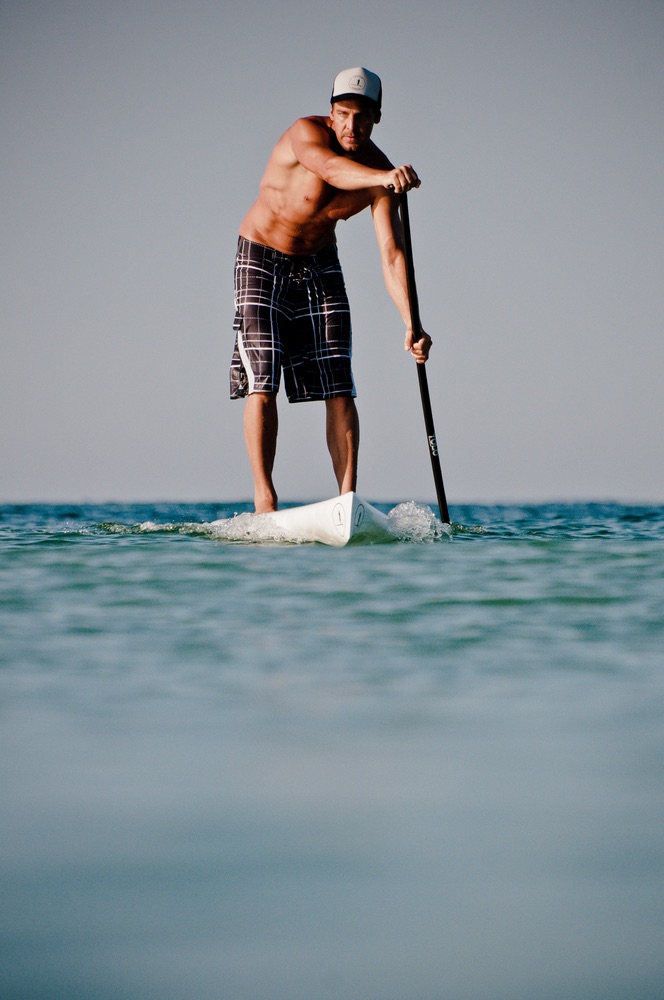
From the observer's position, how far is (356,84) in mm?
4551

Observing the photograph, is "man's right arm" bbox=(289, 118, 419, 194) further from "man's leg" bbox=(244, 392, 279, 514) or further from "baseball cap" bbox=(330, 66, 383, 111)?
"man's leg" bbox=(244, 392, 279, 514)

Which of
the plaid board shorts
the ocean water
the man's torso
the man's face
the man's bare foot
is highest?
the man's face

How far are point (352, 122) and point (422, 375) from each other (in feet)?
4.23

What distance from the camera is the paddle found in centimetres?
509

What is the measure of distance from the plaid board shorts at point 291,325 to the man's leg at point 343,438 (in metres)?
0.06

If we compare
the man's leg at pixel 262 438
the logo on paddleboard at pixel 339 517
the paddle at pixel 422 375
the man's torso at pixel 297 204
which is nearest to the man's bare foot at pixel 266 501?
the man's leg at pixel 262 438

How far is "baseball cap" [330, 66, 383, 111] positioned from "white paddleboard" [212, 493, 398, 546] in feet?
5.78

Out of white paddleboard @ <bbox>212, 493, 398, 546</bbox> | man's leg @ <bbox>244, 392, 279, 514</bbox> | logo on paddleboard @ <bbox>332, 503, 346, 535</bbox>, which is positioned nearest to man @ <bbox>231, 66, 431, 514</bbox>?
man's leg @ <bbox>244, 392, 279, 514</bbox>

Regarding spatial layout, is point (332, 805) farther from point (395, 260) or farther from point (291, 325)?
point (291, 325)

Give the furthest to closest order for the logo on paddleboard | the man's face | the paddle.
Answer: the paddle < the man's face < the logo on paddleboard

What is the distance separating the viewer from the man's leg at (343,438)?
5.23 m

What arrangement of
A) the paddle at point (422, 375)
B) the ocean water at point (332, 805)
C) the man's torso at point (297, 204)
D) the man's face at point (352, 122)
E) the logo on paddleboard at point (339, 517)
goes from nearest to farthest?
the ocean water at point (332, 805) → the logo on paddleboard at point (339, 517) → the man's face at point (352, 122) → the man's torso at point (297, 204) → the paddle at point (422, 375)

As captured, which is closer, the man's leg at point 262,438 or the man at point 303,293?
the man at point 303,293

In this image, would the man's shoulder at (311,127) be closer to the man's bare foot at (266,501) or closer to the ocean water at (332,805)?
the man's bare foot at (266,501)
